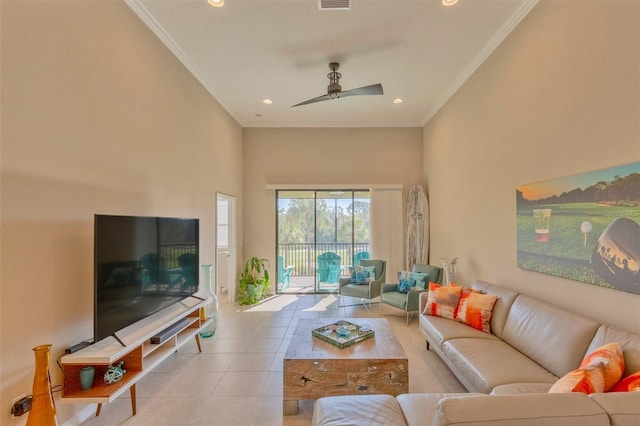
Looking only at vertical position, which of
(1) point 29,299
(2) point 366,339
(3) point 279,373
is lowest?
(3) point 279,373

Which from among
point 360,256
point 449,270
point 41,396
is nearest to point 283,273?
point 360,256

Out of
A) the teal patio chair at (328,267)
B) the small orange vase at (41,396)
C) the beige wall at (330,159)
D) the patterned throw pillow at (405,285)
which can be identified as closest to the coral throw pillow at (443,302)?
the patterned throw pillow at (405,285)

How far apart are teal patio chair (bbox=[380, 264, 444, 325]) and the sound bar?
289 centimetres

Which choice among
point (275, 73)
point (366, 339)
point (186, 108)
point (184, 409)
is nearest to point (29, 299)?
point (184, 409)

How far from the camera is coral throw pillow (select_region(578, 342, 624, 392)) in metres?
1.53

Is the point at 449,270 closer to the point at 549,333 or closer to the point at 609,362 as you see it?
the point at 549,333

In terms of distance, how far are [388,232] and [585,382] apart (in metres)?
4.60

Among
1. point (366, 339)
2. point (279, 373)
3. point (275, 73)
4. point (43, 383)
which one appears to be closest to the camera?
point (43, 383)

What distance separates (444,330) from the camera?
2.88 m

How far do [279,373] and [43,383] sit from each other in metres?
1.86

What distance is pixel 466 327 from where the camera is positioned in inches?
116

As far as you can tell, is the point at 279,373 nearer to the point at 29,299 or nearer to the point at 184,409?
the point at 184,409

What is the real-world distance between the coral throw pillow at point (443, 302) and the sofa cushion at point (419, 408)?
5.27 feet

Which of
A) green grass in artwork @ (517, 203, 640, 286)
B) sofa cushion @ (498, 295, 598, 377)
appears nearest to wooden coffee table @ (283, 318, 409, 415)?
sofa cushion @ (498, 295, 598, 377)
